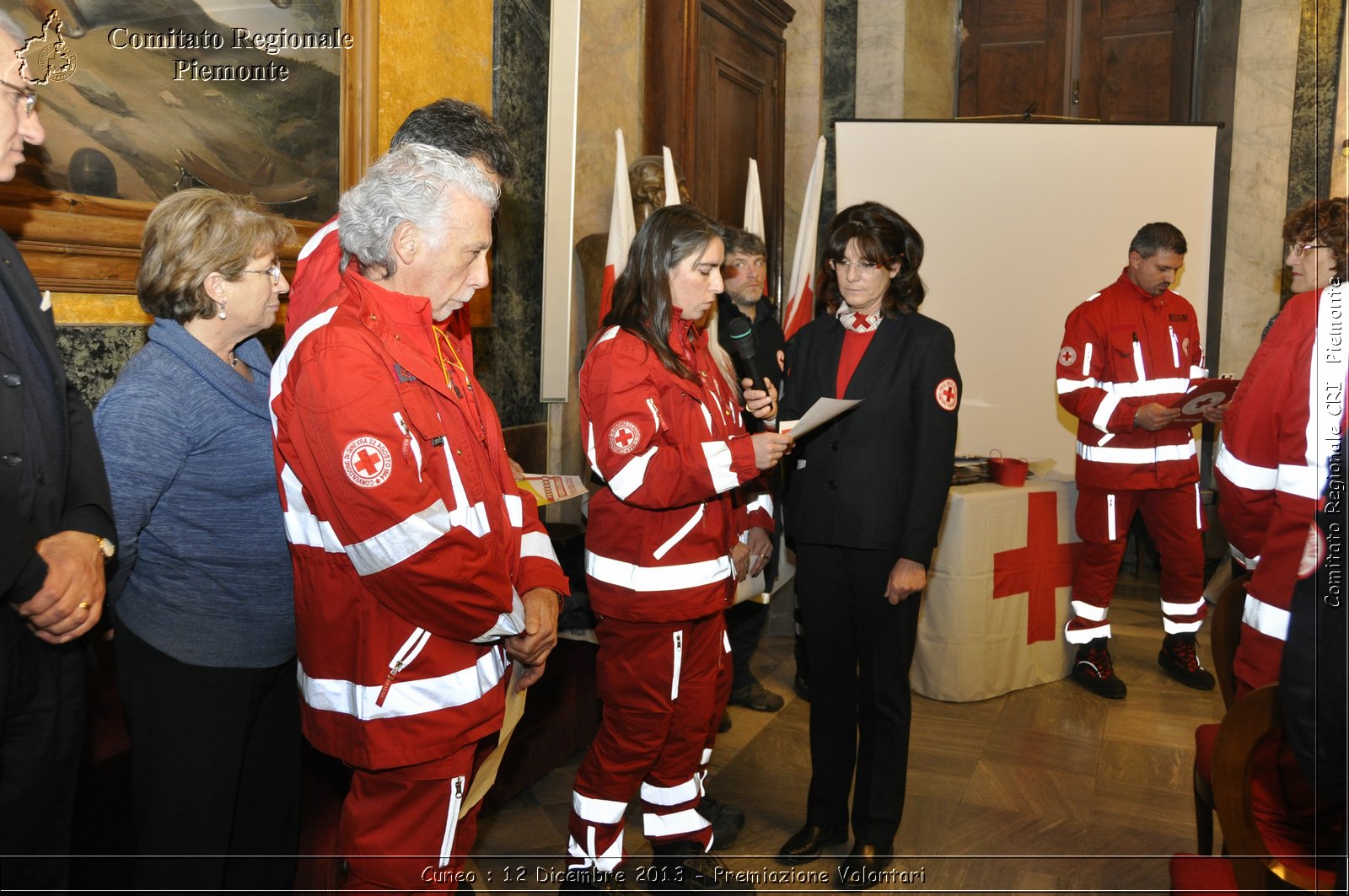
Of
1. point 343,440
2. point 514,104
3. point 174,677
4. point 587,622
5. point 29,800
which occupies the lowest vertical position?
point 587,622

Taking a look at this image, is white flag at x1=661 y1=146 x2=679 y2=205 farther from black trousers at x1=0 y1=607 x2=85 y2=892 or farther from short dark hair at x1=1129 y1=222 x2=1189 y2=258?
black trousers at x1=0 y1=607 x2=85 y2=892

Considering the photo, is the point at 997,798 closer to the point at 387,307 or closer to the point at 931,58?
the point at 387,307

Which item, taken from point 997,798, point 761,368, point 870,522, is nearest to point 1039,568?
point 997,798

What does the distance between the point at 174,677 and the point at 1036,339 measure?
5.04 m

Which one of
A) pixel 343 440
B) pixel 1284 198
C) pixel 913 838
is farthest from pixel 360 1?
pixel 1284 198

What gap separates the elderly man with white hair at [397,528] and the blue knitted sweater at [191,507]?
0.16m

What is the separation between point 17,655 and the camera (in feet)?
4.50

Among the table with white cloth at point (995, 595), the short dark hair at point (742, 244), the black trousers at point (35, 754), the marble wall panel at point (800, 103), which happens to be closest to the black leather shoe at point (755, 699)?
the table with white cloth at point (995, 595)

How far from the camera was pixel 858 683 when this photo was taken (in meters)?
2.54

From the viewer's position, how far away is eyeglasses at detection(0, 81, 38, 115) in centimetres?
133

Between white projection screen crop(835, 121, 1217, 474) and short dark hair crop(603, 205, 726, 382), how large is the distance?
3556 millimetres

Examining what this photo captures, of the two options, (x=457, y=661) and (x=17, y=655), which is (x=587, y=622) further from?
(x=17, y=655)

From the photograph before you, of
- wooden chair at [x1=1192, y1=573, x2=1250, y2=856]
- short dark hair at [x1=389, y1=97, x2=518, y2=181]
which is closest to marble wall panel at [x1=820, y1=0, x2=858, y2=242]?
short dark hair at [x1=389, y1=97, x2=518, y2=181]

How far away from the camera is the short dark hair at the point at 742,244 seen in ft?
12.0
